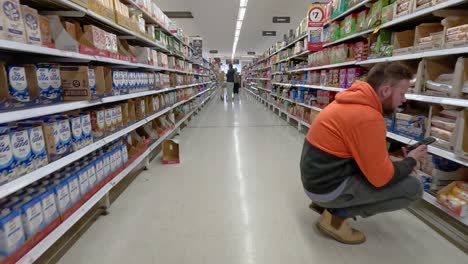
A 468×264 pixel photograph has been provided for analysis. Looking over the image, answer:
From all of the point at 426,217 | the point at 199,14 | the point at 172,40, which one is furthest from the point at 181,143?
the point at 199,14

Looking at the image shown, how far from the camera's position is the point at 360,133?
5.13 feet

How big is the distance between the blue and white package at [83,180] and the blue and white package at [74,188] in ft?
0.13

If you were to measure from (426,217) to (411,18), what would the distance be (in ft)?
5.63

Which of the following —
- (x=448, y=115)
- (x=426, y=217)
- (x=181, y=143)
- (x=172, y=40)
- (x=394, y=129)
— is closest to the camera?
(x=448, y=115)

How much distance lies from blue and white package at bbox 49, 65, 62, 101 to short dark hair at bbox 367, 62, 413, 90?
2132mm

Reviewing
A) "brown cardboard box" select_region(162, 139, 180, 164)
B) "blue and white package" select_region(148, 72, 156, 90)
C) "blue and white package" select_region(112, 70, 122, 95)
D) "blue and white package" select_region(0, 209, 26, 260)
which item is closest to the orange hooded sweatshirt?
"blue and white package" select_region(0, 209, 26, 260)

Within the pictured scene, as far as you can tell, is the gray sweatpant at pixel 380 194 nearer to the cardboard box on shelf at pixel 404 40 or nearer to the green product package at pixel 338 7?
the cardboard box on shelf at pixel 404 40

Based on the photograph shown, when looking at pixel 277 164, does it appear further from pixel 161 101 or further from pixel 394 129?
pixel 161 101

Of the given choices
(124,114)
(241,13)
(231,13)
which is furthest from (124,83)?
(241,13)

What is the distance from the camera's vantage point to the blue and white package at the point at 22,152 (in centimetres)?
137

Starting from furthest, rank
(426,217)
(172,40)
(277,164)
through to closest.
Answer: (172,40) < (277,164) < (426,217)

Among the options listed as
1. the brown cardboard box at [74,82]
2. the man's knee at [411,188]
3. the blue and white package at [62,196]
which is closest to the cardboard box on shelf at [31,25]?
the brown cardboard box at [74,82]

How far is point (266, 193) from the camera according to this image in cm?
267

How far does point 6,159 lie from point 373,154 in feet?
6.61
